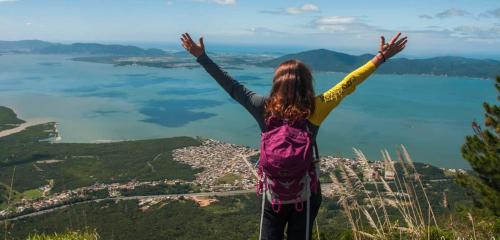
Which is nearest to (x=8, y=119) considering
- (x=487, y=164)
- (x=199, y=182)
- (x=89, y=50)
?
(x=199, y=182)

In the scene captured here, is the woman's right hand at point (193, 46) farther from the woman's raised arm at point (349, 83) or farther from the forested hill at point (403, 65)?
the forested hill at point (403, 65)

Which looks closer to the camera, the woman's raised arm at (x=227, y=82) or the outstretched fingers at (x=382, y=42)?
the woman's raised arm at (x=227, y=82)

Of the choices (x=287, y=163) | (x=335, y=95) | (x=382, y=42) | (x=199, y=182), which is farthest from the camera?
(x=199, y=182)

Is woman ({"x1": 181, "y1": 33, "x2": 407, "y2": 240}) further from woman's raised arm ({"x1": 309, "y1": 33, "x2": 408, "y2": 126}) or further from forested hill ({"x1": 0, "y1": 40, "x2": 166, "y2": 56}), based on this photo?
forested hill ({"x1": 0, "y1": 40, "x2": 166, "y2": 56})

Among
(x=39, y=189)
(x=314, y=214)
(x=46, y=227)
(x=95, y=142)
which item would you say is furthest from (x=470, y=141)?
(x=95, y=142)

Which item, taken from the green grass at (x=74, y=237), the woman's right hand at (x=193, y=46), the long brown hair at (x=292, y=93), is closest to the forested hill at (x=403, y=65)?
the green grass at (x=74, y=237)

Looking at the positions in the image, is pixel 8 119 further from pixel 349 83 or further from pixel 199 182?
pixel 349 83

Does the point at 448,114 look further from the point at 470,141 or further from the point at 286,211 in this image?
the point at 286,211
